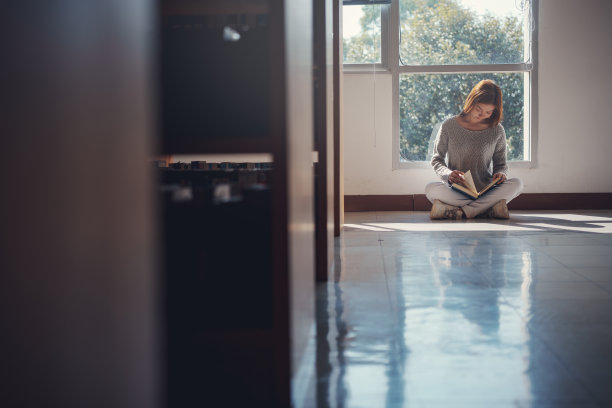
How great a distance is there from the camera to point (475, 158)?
14.2 feet

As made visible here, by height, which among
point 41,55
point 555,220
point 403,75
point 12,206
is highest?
point 403,75

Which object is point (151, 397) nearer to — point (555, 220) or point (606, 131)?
point (555, 220)

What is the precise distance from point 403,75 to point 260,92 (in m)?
4.10

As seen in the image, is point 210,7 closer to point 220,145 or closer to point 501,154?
point 220,145

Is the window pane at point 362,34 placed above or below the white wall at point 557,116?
above

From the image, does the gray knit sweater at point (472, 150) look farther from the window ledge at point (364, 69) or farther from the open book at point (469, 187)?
the window ledge at point (364, 69)

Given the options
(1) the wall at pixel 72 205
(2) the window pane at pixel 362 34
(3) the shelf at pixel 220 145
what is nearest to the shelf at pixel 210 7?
(3) the shelf at pixel 220 145

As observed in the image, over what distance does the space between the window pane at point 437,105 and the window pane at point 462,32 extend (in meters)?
0.14

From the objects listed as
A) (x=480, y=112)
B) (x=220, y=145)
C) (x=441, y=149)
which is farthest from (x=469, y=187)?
(x=220, y=145)

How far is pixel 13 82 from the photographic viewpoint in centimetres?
43

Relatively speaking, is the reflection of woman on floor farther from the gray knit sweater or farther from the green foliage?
the green foliage

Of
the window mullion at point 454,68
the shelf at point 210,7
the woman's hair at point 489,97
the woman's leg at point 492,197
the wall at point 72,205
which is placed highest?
the window mullion at point 454,68

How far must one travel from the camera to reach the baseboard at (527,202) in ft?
15.9

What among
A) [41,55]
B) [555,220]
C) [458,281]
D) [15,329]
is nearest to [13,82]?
[41,55]
